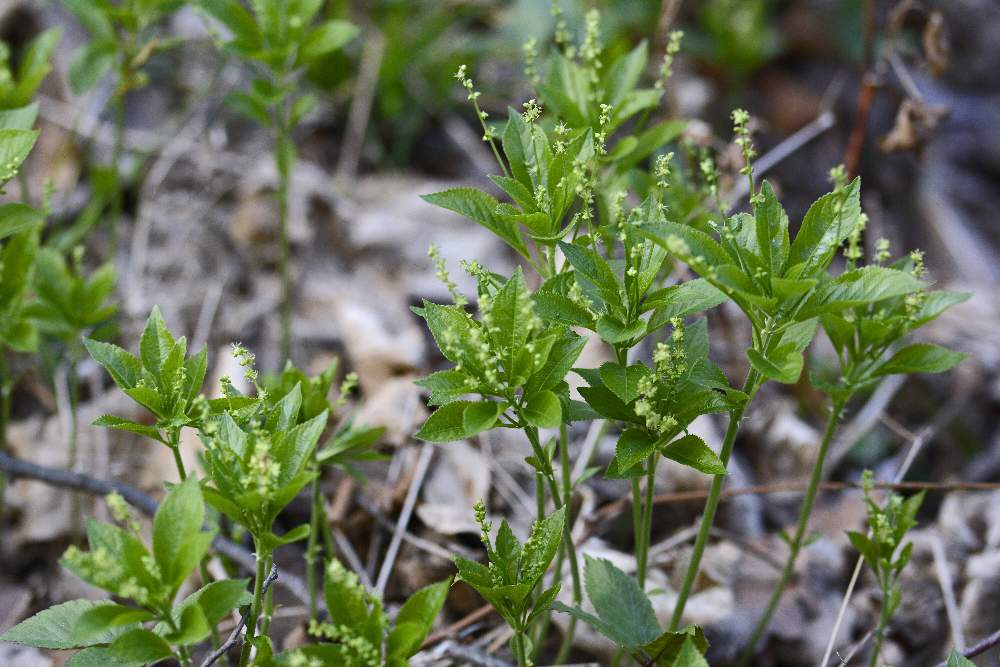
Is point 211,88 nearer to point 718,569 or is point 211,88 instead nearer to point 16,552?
point 16,552

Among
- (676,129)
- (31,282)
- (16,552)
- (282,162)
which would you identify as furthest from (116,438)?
(676,129)

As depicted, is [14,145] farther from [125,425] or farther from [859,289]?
[859,289]

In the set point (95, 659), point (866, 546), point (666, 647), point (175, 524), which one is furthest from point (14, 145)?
point (866, 546)

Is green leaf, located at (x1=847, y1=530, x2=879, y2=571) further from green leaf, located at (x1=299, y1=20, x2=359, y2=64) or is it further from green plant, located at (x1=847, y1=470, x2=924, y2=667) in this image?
green leaf, located at (x1=299, y1=20, x2=359, y2=64)

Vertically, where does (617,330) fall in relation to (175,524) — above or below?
above

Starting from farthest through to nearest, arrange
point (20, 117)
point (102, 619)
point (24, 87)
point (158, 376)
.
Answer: point (24, 87) < point (20, 117) < point (158, 376) < point (102, 619)

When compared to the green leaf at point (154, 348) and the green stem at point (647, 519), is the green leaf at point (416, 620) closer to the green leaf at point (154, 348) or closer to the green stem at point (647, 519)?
the green stem at point (647, 519)

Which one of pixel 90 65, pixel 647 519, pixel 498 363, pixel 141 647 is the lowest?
pixel 141 647
